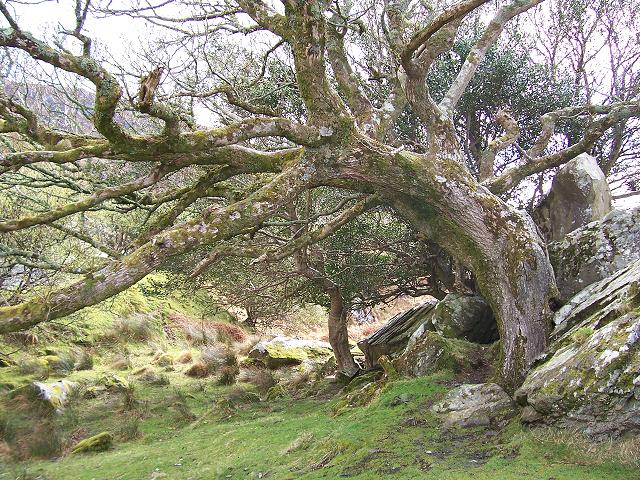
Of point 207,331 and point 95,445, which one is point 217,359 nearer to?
point 207,331

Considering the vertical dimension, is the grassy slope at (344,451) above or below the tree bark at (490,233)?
below

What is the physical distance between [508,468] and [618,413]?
3.49 feet

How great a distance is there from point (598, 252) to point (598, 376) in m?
3.45

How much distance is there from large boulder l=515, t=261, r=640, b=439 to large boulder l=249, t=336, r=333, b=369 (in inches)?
461

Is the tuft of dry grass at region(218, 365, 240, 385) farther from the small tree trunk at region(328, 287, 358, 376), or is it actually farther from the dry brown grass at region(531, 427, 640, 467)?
the dry brown grass at region(531, 427, 640, 467)

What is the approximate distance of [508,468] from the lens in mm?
4379

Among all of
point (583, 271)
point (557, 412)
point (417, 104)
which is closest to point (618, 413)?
point (557, 412)

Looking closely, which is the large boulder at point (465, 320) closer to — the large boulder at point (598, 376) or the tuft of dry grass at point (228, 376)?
the large boulder at point (598, 376)

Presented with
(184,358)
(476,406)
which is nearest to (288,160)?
(476,406)

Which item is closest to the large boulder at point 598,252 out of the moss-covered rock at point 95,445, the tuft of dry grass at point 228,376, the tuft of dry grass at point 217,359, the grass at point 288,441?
the grass at point 288,441

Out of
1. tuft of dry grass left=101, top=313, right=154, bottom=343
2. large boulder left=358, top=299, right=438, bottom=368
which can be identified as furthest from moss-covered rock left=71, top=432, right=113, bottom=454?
tuft of dry grass left=101, top=313, right=154, bottom=343

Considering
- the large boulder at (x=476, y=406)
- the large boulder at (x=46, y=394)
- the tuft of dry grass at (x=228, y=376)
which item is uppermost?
the large boulder at (x=46, y=394)

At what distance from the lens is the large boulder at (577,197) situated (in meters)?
8.88

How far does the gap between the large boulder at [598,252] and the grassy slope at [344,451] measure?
255 cm
